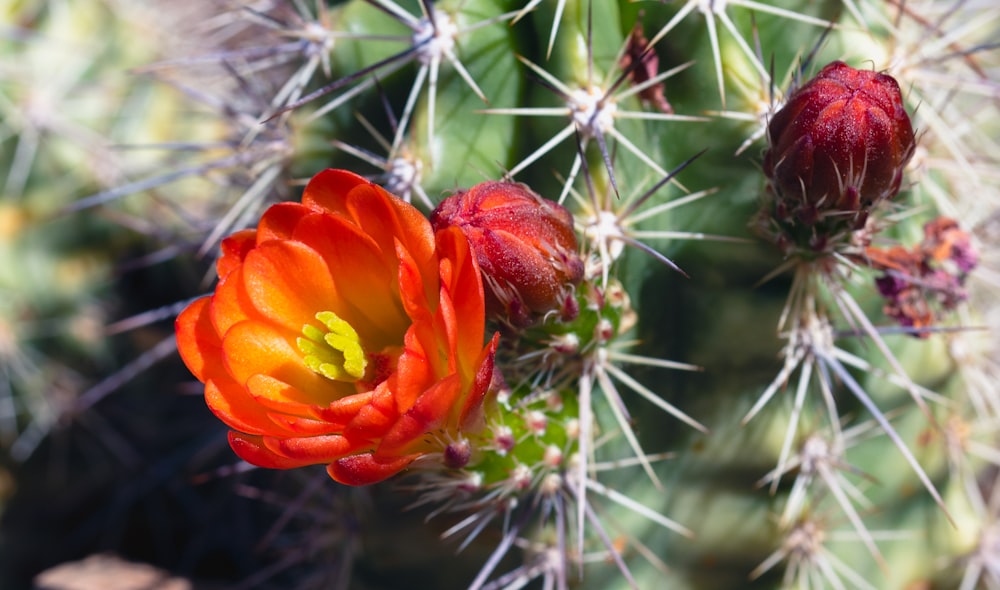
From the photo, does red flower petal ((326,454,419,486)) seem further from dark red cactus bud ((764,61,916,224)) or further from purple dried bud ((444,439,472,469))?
dark red cactus bud ((764,61,916,224))

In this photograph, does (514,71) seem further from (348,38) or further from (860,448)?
(860,448)

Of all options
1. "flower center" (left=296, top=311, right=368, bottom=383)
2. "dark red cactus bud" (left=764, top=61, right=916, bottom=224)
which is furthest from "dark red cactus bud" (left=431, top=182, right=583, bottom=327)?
"dark red cactus bud" (left=764, top=61, right=916, bottom=224)

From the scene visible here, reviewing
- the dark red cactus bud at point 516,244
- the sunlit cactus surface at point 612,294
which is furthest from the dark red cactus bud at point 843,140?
the dark red cactus bud at point 516,244

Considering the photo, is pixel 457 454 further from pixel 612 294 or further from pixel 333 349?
pixel 612 294

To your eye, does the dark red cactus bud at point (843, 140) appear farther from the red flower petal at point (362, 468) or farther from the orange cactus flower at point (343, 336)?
the red flower petal at point (362, 468)

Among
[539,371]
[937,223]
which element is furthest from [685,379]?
[937,223]

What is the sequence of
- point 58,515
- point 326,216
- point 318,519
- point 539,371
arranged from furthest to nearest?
point 58,515 → point 318,519 → point 539,371 → point 326,216
